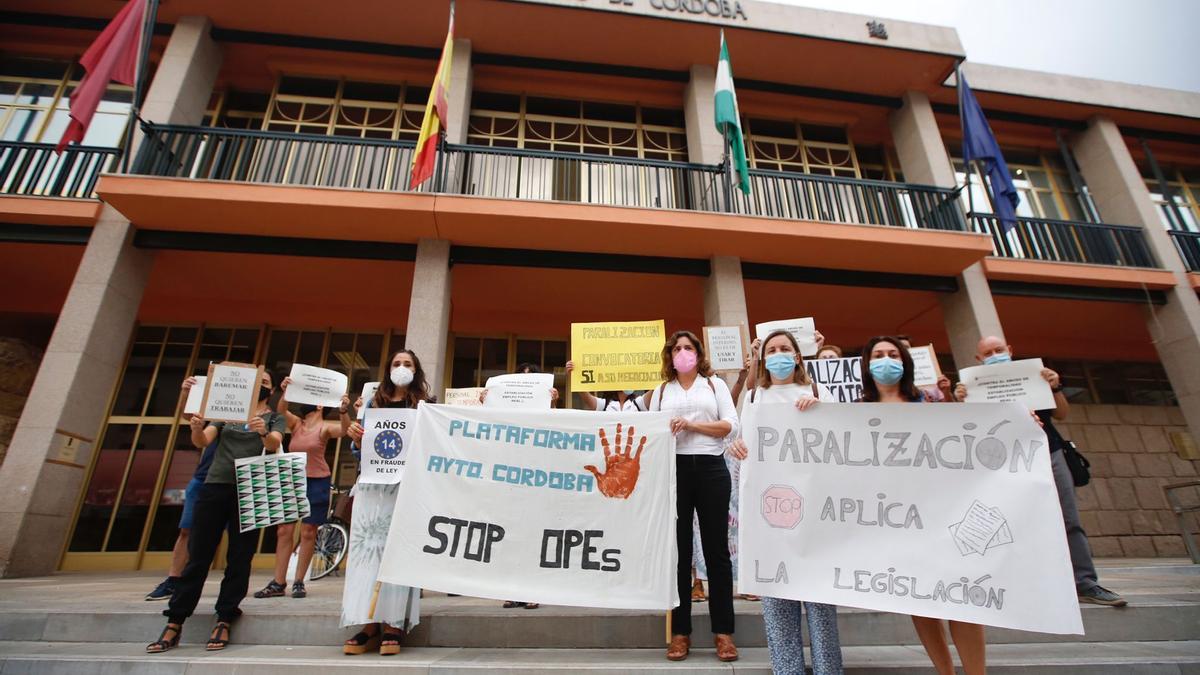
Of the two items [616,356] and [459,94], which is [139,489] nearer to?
[459,94]

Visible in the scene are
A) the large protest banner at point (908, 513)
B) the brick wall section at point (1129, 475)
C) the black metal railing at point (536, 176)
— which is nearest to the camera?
the large protest banner at point (908, 513)

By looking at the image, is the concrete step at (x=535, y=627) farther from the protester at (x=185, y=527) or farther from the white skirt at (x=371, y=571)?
the protester at (x=185, y=527)

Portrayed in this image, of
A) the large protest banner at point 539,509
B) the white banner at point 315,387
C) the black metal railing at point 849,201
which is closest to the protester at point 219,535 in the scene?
the white banner at point 315,387

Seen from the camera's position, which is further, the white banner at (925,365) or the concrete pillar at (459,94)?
the concrete pillar at (459,94)

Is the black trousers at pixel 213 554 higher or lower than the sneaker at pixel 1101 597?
higher

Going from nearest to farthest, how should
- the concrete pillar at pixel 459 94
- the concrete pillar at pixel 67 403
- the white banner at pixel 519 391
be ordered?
the white banner at pixel 519 391 → the concrete pillar at pixel 67 403 → the concrete pillar at pixel 459 94

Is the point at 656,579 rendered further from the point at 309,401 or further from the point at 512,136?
the point at 512,136

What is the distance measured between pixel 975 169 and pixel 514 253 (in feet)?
30.5

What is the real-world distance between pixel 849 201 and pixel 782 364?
275 inches

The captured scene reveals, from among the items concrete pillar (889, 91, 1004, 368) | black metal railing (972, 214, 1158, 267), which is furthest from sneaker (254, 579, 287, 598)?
black metal railing (972, 214, 1158, 267)

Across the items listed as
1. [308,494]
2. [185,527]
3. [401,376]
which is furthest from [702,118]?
[185,527]

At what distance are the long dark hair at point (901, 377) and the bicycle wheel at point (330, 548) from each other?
594 centimetres

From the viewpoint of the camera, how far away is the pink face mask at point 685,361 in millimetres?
3297

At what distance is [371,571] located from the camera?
3111mm
